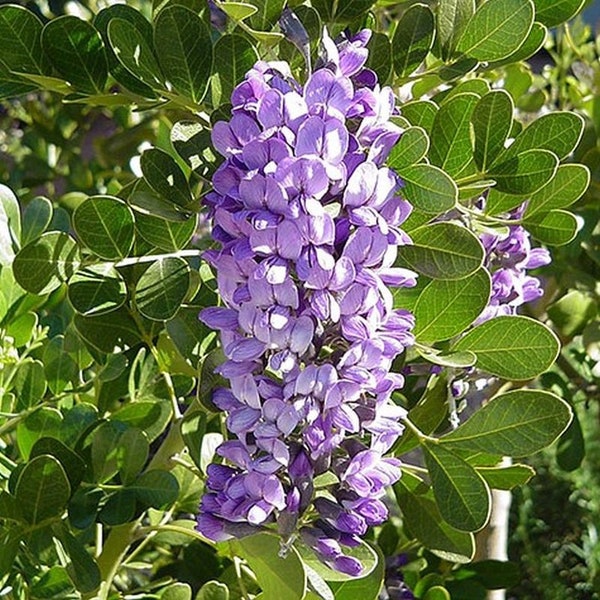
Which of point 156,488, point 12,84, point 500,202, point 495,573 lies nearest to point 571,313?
point 495,573

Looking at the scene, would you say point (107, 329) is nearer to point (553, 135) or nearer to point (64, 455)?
point (64, 455)

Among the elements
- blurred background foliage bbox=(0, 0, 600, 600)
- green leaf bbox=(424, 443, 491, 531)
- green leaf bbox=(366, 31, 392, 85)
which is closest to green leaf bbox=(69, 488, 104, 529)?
blurred background foliage bbox=(0, 0, 600, 600)

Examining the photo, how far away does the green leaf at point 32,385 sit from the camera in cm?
70

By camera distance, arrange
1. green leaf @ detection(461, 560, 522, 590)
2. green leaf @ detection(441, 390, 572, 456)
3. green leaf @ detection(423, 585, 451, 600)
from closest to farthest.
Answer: green leaf @ detection(441, 390, 572, 456), green leaf @ detection(423, 585, 451, 600), green leaf @ detection(461, 560, 522, 590)

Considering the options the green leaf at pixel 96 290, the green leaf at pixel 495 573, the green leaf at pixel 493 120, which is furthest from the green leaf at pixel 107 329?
the green leaf at pixel 495 573

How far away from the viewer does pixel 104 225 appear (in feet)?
1.86

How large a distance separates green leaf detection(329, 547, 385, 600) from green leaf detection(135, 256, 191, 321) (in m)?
0.20

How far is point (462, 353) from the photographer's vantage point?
56 centimetres

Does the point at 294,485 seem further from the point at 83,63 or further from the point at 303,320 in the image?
the point at 83,63

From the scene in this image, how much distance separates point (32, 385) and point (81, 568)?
16cm

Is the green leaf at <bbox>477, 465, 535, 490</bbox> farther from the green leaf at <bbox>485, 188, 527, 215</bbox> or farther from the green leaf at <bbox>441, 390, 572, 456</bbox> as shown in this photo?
the green leaf at <bbox>485, 188, 527, 215</bbox>

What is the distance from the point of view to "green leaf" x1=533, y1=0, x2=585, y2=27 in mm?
597

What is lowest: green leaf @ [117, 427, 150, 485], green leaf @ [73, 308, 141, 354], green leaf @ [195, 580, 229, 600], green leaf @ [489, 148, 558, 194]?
green leaf @ [195, 580, 229, 600]

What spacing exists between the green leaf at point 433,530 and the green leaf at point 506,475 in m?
0.04
